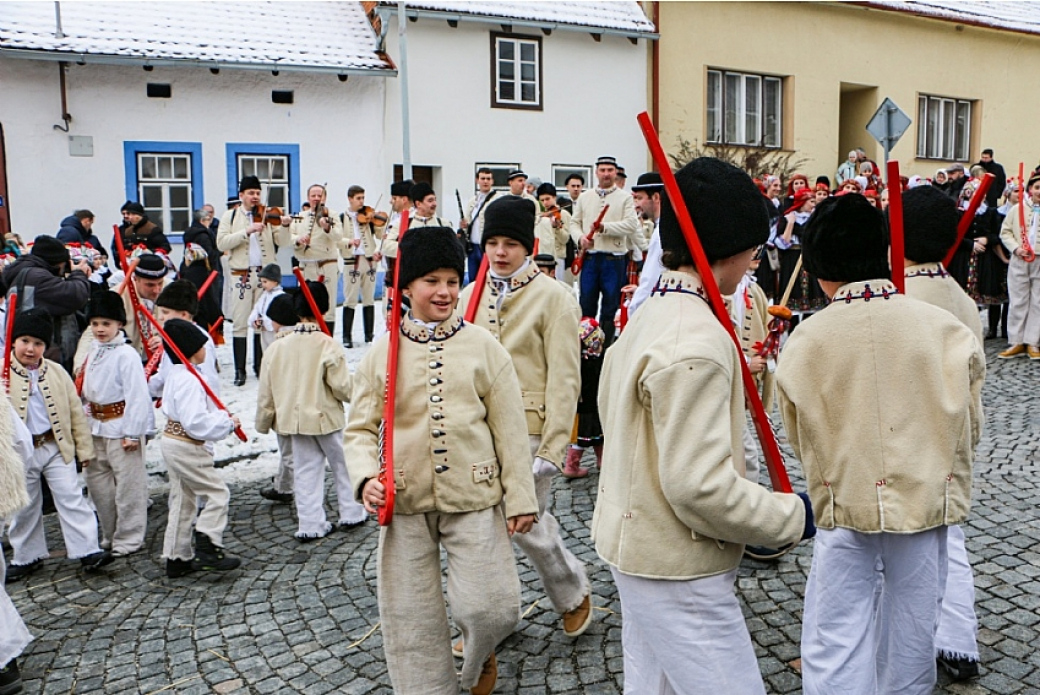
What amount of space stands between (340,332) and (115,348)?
8228 mm

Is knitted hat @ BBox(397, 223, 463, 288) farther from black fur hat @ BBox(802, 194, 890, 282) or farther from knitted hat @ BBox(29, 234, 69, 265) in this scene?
knitted hat @ BBox(29, 234, 69, 265)

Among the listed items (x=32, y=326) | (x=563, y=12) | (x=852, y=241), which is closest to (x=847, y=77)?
(x=563, y=12)

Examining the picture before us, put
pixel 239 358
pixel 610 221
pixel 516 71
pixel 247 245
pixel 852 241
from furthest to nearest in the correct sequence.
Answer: pixel 516 71 → pixel 247 245 → pixel 610 221 → pixel 239 358 → pixel 852 241

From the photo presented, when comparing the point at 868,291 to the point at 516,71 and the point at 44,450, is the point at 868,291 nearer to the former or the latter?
the point at 44,450

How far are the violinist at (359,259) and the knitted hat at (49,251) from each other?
204 inches

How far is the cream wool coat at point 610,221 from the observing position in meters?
10.5

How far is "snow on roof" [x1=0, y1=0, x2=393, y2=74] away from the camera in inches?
603

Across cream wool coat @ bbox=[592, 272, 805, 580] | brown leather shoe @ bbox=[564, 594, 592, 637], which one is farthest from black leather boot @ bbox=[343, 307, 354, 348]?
cream wool coat @ bbox=[592, 272, 805, 580]

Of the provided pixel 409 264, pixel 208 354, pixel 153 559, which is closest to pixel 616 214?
pixel 208 354

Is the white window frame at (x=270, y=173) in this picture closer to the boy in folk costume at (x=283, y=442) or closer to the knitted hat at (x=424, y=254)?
the boy in folk costume at (x=283, y=442)

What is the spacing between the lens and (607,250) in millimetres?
10625

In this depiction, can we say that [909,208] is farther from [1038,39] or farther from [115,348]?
[1038,39]

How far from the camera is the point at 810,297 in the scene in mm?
11812

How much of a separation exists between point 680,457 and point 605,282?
340 inches
